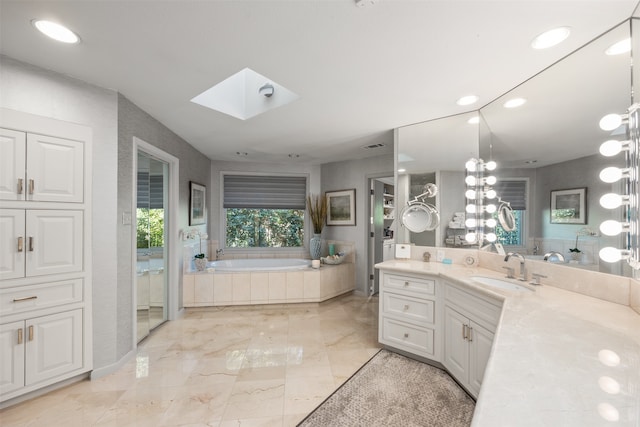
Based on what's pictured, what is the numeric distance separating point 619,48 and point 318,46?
5.25 ft

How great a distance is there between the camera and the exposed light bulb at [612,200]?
4.33 feet

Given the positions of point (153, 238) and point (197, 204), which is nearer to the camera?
point (153, 238)

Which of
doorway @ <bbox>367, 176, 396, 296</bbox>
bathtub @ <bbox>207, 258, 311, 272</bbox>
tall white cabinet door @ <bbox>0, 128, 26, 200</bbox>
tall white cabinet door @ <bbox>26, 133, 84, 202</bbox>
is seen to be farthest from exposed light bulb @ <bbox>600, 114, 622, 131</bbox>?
bathtub @ <bbox>207, 258, 311, 272</bbox>

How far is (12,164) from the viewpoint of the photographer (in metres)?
1.73

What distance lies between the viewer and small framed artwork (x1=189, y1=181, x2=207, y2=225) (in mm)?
3723

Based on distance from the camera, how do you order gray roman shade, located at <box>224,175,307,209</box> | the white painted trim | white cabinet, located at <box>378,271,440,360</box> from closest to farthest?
white cabinet, located at <box>378,271,440,360</box> → the white painted trim → gray roman shade, located at <box>224,175,307,209</box>

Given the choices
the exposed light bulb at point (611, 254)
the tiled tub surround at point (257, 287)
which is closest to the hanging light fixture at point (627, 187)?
the exposed light bulb at point (611, 254)

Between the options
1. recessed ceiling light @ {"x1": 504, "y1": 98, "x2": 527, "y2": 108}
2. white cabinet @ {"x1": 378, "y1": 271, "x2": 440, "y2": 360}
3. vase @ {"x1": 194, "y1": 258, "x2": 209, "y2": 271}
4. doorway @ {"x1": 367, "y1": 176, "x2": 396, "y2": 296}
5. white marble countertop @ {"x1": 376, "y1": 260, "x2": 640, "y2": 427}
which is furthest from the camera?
doorway @ {"x1": 367, "y1": 176, "x2": 396, "y2": 296}

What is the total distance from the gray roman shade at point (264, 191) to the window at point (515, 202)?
3298mm

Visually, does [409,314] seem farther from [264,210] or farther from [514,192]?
[264,210]

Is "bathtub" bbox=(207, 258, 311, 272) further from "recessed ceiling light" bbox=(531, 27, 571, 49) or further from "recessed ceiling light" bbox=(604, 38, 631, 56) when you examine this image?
"recessed ceiling light" bbox=(604, 38, 631, 56)

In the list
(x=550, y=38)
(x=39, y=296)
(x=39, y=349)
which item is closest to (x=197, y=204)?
(x=39, y=296)

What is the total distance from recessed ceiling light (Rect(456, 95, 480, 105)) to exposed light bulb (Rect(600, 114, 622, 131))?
3.10 feet

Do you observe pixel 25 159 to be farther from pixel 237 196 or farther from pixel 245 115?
pixel 237 196
